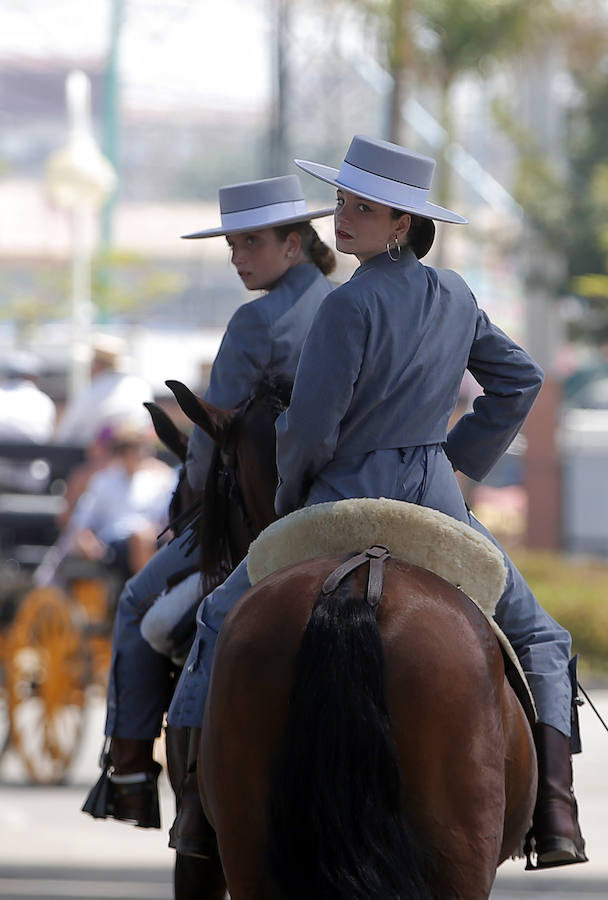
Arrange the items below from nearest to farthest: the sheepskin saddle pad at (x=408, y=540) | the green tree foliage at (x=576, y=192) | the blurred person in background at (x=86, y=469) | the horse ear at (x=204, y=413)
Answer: the sheepskin saddle pad at (x=408, y=540) < the horse ear at (x=204, y=413) < the blurred person in background at (x=86, y=469) < the green tree foliage at (x=576, y=192)

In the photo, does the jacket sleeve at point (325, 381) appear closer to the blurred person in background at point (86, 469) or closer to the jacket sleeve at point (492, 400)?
the jacket sleeve at point (492, 400)

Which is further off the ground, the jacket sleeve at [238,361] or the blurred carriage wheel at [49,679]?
the jacket sleeve at [238,361]

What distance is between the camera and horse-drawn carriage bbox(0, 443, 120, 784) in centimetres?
→ 927

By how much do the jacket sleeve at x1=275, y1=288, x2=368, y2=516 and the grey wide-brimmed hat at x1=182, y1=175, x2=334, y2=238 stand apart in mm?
810

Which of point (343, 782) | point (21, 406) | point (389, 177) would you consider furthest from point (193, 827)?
point (21, 406)

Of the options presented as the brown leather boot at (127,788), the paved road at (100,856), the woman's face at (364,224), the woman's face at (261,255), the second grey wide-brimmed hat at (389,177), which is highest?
the second grey wide-brimmed hat at (389,177)

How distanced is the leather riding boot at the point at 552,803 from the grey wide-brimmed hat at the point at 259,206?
1.51 m

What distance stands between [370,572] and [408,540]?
22cm

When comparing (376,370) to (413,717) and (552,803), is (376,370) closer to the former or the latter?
(413,717)

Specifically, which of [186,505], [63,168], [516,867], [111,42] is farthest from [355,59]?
[186,505]

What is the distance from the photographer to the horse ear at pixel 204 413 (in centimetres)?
374

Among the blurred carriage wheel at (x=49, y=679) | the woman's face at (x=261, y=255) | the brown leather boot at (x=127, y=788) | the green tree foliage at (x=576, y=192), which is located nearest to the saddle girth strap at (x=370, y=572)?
the woman's face at (x=261, y=255)

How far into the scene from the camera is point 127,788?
4508 millimetres

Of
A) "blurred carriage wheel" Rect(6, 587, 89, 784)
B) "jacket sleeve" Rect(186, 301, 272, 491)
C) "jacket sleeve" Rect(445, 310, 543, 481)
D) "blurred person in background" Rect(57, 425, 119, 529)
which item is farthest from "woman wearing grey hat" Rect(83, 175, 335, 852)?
"blurred person in background" Rect(57, 425, 119, 529)
